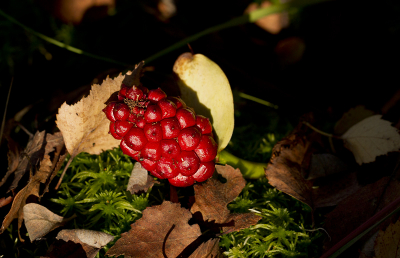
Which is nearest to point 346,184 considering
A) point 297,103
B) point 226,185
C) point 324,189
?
point 324,189

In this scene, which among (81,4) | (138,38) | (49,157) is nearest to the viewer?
(49,157)

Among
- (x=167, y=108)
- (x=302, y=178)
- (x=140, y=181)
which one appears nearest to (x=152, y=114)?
(x=167, y=108)

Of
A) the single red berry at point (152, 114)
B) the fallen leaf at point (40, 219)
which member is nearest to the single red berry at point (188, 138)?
the single red berry at point (152, 114)

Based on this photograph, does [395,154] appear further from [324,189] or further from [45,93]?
[45,93]

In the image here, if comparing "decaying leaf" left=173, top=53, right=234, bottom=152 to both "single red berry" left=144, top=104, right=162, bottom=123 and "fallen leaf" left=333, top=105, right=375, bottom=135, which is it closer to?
"single red berry" left=144, top=104, right=162, bottom=123

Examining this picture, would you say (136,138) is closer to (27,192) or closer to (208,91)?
(208,91)

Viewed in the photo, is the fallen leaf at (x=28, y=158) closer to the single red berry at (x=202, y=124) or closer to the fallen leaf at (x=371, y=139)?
the single red berry at (x=202, y=124)
